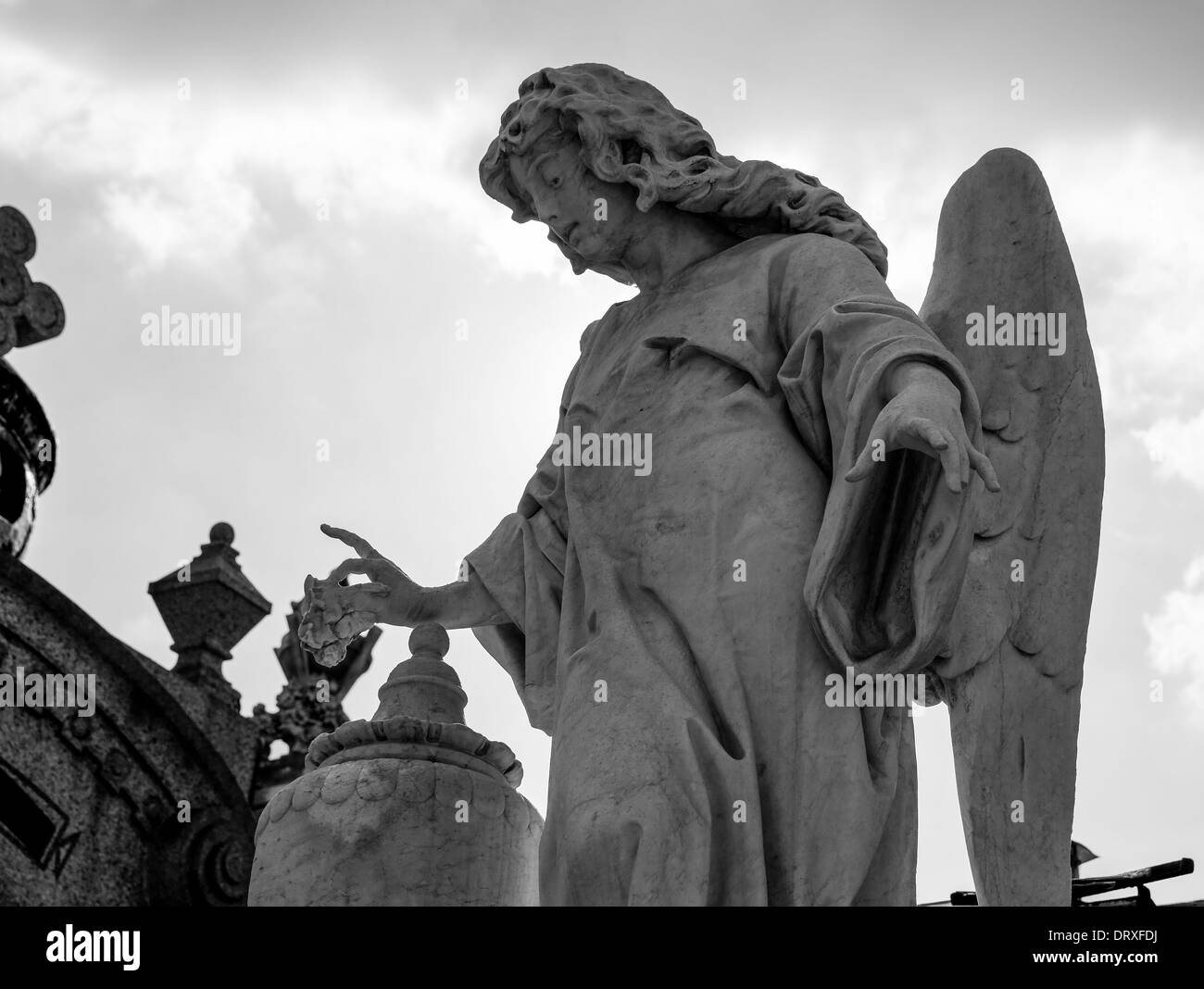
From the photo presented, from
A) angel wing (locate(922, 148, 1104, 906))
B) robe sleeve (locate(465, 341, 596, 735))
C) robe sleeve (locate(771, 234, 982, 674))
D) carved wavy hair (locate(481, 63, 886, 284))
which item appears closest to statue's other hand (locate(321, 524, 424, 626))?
robe sleeve (locate(465, 341, 596, 735))

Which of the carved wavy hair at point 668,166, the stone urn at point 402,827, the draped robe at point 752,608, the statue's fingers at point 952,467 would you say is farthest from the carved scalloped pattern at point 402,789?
the statue's fingers at point 952,467

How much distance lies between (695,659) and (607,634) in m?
0.24

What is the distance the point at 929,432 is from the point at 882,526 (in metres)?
0.43

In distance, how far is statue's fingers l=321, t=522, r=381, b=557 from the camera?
210 inches

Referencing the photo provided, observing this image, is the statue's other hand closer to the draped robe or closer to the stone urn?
the stone urn

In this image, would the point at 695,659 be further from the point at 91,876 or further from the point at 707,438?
the point at 91,876

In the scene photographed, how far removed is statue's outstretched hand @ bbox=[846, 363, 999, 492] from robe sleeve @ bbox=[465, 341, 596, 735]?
1.12 m

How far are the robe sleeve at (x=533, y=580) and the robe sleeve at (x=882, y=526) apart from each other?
0.88 meters

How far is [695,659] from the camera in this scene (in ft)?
14.5

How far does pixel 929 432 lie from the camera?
3977 millimetres

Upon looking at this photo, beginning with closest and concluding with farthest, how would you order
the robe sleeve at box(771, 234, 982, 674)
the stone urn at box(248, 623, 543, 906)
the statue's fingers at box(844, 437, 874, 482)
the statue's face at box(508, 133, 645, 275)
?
the statue's fingers at box(844, 437, 874, 482), the robe sleeve at box(771, 234, 982, 674), the stone urn at box(248, 623, 543, 906), the statue's face at box(508, 133, 645, 275)

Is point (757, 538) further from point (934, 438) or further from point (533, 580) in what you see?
point (533, 580)

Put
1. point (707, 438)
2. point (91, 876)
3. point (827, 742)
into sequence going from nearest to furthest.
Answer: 1. point (827, 742)
2. point (707, 438)
3. point (91, 876)
